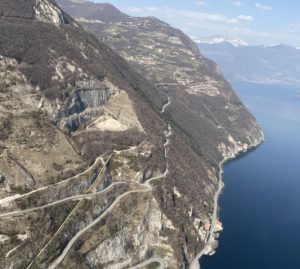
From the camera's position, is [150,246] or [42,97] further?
[42,97]

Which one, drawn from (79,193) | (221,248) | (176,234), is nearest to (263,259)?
(221,248)

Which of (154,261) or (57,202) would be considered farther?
(154,261)

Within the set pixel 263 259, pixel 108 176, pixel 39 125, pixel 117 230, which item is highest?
pixel 39 125

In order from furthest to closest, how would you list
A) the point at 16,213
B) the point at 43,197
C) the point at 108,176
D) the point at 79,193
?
1. the point at 108,176
2. the point at 79,193
3. the point at 43,197
4. the point at 16,213

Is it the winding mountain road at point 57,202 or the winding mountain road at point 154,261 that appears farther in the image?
the winding mountain road at point 154,261

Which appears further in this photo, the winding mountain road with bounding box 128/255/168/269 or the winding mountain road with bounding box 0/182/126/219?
the winding mountain road with bounding box 128/255/168/269

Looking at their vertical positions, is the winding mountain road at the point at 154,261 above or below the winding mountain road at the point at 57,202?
below

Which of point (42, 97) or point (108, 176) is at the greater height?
point (42, 97)

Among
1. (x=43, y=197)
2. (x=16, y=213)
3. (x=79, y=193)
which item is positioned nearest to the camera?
(x=16, y=213)

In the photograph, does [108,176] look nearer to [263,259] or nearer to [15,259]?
[15,259]

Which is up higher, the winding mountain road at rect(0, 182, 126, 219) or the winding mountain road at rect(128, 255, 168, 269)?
the winding mountain road at rect(0, 182, 126, 219)

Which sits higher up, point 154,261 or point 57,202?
point 57,202
